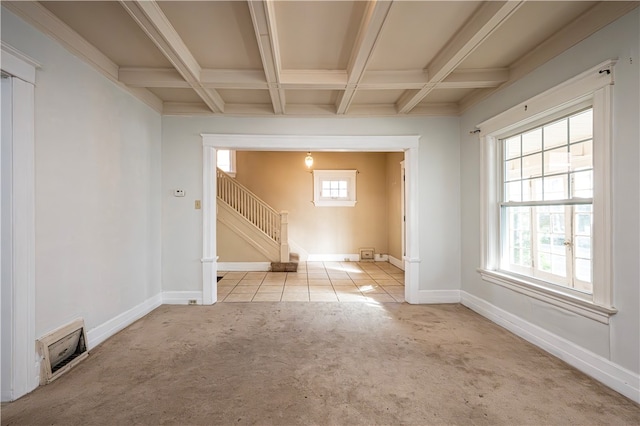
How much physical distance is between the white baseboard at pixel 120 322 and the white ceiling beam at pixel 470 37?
13.3 ft

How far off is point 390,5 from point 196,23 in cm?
145

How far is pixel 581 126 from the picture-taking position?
7.57 feet

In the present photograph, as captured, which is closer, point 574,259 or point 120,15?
point 120,15

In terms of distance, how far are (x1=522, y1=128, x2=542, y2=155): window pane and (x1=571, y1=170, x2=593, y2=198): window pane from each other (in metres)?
0.51

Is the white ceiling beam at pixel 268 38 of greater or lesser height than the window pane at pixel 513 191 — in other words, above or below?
above

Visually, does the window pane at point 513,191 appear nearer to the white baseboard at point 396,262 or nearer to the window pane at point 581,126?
the window pane at point 581,126

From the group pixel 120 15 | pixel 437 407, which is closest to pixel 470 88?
pixel 437 407

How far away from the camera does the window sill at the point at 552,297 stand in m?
2.05

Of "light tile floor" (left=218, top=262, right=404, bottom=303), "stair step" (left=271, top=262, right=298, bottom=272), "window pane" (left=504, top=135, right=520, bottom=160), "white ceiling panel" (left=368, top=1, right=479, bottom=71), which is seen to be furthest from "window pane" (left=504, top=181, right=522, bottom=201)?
"stair step" (left=271, top=262, right=298, bottom=272)

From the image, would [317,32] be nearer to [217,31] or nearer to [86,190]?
[217,31]

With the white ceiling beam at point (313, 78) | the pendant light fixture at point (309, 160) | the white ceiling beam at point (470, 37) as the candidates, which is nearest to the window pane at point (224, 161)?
the pendant light fixture at point (309, 160)

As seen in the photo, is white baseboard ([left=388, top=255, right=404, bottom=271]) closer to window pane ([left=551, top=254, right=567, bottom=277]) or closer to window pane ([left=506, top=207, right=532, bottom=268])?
Result: window pane ([left=506, top=207, right=532, bottom=268])

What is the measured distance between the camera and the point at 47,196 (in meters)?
2.12

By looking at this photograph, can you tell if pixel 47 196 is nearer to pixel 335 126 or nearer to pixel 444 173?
pixel 335 126
